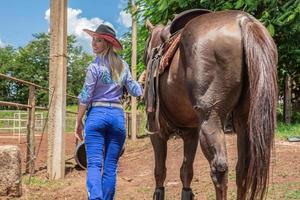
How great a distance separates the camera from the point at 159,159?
15.1ft

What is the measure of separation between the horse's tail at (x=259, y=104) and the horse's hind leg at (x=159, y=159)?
4.13 feet

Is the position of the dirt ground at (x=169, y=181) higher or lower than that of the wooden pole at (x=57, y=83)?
lower

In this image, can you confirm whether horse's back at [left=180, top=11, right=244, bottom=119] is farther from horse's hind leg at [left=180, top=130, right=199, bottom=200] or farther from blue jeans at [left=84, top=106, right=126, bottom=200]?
horse's hind leg at [left=180, top=130, right=199, bottom=200]

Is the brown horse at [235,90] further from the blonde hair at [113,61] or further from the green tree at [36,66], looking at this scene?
the green tree at [36,66]

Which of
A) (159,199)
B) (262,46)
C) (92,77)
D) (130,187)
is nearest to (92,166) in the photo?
(92,77)

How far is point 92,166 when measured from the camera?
3.88 m

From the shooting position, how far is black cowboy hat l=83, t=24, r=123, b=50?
3949mm

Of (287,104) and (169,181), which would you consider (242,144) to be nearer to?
(169,181)

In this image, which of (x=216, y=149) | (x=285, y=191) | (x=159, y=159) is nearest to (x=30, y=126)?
(x=159, y=159)

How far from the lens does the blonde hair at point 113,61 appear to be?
399cm

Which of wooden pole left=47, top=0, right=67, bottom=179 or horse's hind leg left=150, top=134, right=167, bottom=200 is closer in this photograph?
horse's hind leg left=150, top=134, right=167, bottom=200

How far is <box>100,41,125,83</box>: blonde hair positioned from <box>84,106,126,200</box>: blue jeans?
29 cm

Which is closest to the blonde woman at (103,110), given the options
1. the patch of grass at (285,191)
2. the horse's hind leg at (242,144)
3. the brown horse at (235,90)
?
the brown horse at (235,90)

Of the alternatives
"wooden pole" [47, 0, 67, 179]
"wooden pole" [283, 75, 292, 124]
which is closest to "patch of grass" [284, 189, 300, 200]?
"wooden pole" [47, 0, 67, 179]
